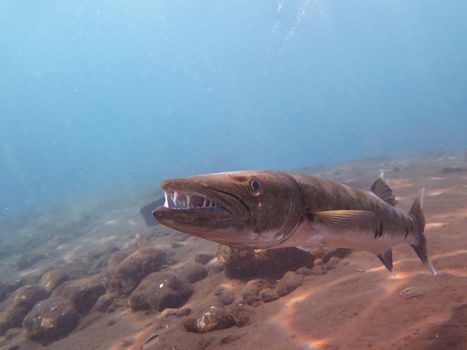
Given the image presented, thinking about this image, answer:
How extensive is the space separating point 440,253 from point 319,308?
240 cm

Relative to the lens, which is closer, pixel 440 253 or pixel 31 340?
pixel 440 253

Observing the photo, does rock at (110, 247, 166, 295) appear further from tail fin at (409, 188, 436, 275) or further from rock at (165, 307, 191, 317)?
tail fin at (409, 188, 436, 275)

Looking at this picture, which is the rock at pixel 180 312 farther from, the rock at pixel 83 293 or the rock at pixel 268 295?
the rock at pixel 83 293

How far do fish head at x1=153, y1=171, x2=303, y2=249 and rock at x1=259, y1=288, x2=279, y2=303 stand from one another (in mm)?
3378

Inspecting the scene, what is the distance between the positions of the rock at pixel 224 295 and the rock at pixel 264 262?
21.0 inches

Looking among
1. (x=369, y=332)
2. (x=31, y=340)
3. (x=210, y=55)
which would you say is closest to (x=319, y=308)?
(x=369, y=332)

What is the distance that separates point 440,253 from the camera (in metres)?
5.41

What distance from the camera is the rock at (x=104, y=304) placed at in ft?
26.9

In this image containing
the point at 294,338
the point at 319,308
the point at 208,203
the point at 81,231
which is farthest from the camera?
the point at 81,231

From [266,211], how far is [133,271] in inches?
283

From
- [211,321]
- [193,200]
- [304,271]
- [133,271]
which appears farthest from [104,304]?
[193,200]

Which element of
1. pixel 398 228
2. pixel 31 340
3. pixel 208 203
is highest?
pixel 208 203

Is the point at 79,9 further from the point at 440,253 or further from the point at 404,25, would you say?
the point at 404,25

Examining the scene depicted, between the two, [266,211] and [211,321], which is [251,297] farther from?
[266,211]
